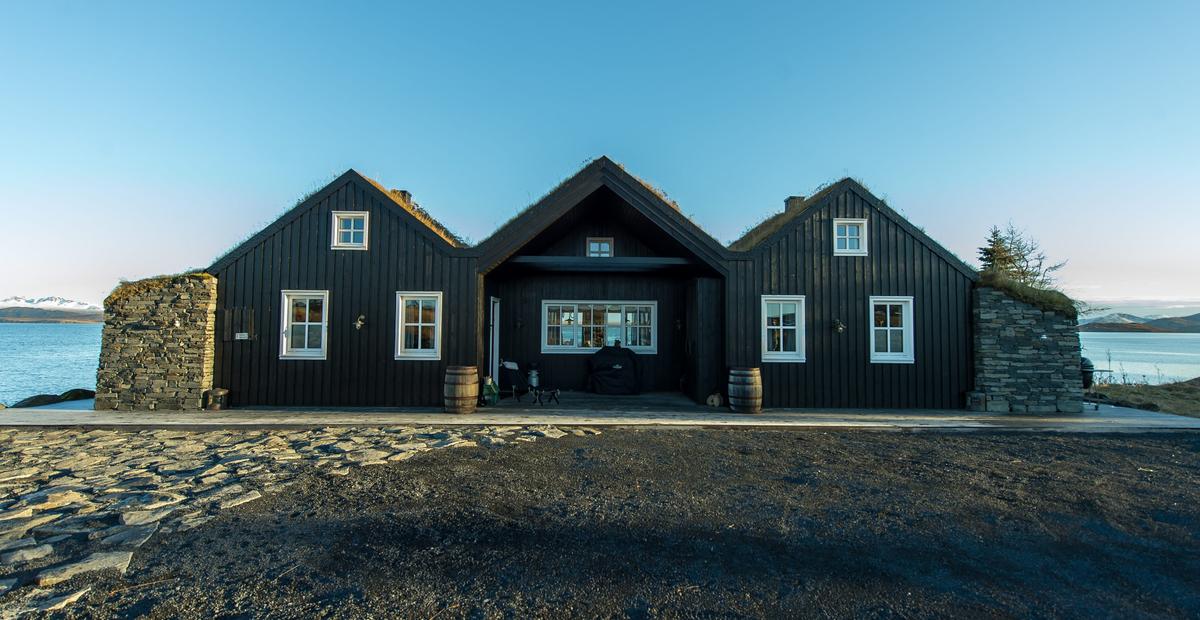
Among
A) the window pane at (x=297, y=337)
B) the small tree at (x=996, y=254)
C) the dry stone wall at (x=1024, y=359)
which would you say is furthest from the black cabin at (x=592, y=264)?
the small tree at (x=996, y=254)

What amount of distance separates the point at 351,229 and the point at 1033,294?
13.5m

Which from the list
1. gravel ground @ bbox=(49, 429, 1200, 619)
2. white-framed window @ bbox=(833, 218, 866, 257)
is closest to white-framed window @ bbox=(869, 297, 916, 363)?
white-framed window @ bbox=(833, 218, 866, 257)

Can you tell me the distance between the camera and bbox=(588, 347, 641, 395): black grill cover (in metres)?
12.8

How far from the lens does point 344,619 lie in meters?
3.01

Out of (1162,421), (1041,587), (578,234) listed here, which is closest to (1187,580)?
(1041,587)

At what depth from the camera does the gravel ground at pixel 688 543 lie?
3.24 m

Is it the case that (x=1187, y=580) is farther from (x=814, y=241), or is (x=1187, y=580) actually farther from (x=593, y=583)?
(x=814, y=241)

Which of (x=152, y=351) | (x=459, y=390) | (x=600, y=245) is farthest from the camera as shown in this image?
(x=600, y=245)

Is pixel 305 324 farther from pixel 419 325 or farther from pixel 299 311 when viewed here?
pixel 419 325

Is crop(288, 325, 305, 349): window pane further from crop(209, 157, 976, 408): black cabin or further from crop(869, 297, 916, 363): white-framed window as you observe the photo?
crop(869, 297, 916, 363): white-framed window

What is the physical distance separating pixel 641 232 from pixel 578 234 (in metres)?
1.58

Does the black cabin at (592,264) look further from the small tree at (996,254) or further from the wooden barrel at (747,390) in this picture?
the small tree at (996,254)

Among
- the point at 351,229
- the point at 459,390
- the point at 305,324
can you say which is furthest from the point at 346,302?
the point at 459,390

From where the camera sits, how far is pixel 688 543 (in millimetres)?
4109
